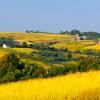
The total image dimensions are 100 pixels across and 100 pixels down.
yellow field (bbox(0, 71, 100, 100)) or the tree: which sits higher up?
yellow field (bbox(0, 71, 100, 100))

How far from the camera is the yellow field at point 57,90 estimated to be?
8.32m

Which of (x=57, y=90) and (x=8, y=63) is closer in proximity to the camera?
(x=57, y=90)

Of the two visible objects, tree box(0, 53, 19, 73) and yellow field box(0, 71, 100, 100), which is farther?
tree box(0, 53, 19, 73)

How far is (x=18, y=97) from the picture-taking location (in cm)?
816

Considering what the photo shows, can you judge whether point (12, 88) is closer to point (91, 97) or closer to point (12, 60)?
point (91, 97)

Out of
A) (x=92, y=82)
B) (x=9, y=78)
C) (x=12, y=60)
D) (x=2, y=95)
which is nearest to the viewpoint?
(x=2, y=95)

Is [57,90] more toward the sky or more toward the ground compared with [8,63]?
more toward the sky

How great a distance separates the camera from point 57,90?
29.6 ft

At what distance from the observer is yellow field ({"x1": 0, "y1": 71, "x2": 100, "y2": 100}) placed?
8.32m

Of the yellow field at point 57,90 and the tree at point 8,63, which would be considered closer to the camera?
the yellow field at point 57,90

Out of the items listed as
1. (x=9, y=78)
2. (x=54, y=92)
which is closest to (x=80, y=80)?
(x=54, y=92)

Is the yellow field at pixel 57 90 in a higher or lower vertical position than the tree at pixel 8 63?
higher

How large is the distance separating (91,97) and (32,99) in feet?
4.75

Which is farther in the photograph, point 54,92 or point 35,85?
point 35,85
